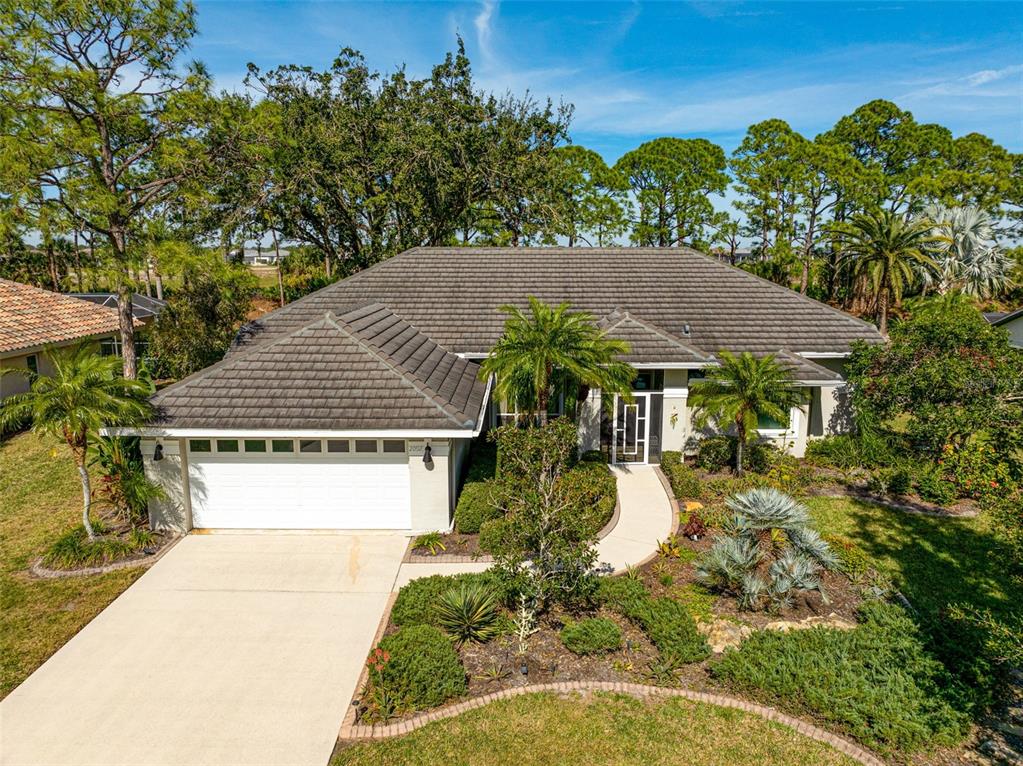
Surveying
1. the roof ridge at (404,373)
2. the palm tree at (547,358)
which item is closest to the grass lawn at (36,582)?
the roof ridge at (404,373)

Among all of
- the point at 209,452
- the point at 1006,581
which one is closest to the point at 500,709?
the point at 209,452

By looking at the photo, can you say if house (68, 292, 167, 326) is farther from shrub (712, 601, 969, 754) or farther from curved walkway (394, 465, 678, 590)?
shrub (712, 601, 969, 754)

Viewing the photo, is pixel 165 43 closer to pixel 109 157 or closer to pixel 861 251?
pixel 109 157

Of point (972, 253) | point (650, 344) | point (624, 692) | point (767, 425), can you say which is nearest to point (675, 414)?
point (650, 344)

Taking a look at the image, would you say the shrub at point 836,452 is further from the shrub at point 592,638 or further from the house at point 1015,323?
the house at point 1015,323

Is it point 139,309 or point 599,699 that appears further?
point 139,309

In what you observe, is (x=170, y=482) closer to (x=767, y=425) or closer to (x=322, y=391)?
(x=322, y=391)

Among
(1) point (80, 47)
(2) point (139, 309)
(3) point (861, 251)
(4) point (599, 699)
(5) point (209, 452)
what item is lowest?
(4) point (599, 699)
